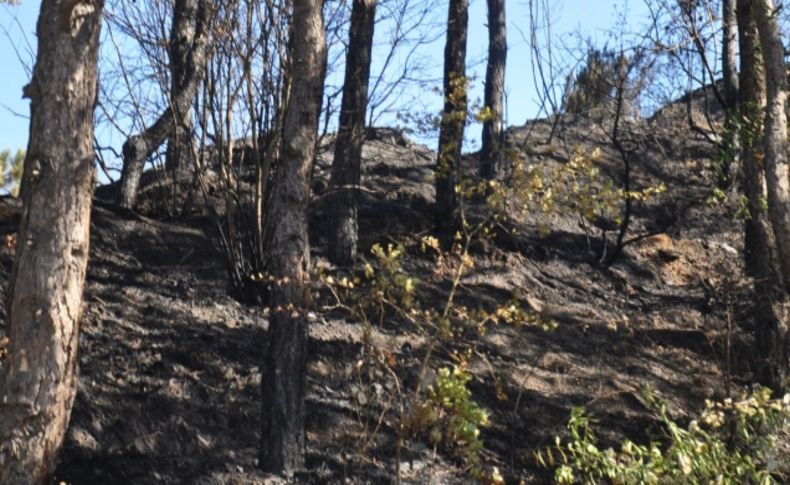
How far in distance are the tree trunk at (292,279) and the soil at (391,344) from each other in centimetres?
32

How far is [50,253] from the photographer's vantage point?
7.20 m

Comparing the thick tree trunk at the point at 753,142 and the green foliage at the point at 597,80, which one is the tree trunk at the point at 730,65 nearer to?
the green foliage at the point at 597,80

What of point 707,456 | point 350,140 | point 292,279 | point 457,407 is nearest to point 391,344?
point 292,279

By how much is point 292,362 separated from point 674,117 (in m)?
13.2

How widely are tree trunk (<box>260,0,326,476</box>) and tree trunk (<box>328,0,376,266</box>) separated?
3976mm

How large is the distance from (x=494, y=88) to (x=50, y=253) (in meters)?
11.8

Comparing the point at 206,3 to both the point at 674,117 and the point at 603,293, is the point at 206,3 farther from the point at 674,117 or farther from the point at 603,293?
the point at 674,117

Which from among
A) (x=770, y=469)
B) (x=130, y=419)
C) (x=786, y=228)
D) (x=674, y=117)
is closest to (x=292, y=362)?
(x=130, y=419)

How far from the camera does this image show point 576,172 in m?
9.73

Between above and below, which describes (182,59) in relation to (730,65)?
below

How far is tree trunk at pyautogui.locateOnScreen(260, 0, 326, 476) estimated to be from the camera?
905 centimetres

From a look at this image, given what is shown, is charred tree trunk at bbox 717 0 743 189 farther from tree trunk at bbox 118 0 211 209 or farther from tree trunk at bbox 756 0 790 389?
tree trunk at bbox 118 0 211 209

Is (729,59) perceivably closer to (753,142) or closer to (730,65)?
(730,65)

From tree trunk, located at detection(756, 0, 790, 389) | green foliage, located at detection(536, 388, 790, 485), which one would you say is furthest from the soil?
tree trunk, located at detection(756, 0, 790, 389)
